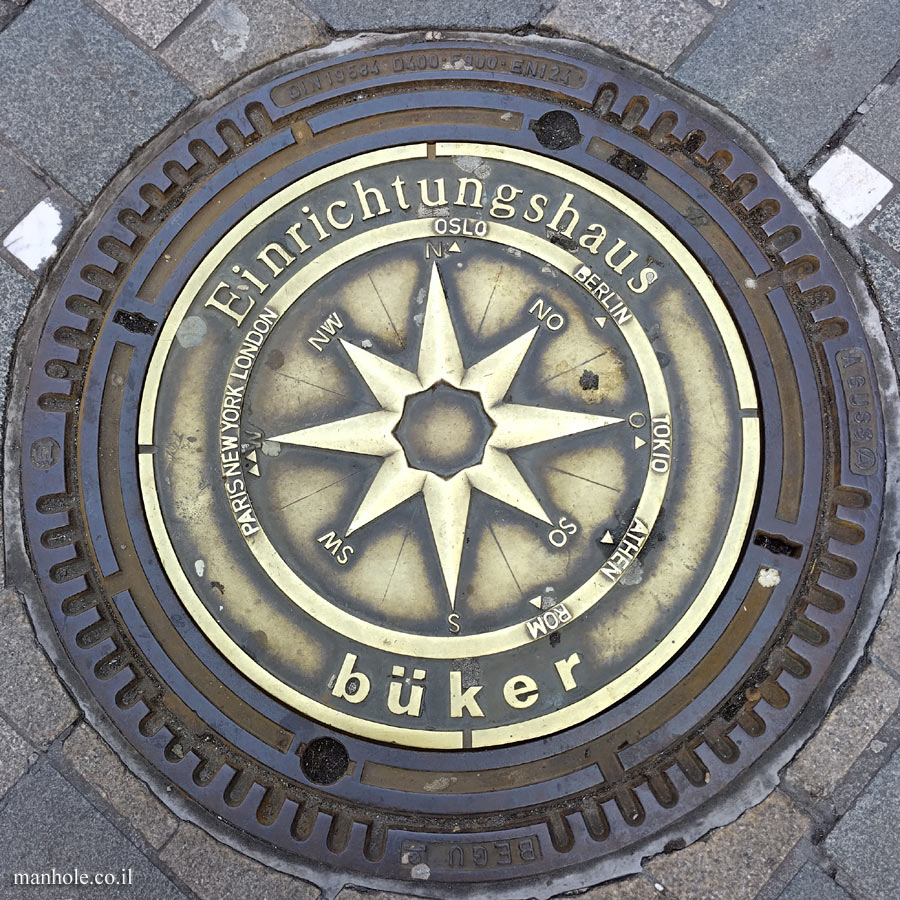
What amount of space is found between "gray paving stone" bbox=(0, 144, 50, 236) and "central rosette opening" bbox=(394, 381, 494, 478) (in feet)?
6.26

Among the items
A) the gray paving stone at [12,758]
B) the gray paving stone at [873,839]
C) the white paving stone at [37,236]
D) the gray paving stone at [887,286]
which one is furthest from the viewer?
the white paving stone at [37,236]

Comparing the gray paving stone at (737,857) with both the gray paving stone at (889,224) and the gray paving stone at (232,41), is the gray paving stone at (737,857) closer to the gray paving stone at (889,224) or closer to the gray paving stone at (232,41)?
the gray paving stone at (889,224)

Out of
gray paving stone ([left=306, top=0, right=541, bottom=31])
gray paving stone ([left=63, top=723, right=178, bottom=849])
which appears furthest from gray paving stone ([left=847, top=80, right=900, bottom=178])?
gray paving stone ([left=63, top=723, right=178, bottom=849])

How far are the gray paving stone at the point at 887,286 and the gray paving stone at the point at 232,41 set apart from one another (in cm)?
261

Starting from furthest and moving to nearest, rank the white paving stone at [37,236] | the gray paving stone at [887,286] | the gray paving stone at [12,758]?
the white paving stone at [37,236], the gray paving stone at [887,286], the gray paving stone at [12,758]

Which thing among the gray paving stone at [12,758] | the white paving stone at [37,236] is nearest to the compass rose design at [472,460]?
the white paving stone at [37,236]

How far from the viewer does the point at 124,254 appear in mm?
3129

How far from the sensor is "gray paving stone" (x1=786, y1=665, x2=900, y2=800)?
2871 millimetres

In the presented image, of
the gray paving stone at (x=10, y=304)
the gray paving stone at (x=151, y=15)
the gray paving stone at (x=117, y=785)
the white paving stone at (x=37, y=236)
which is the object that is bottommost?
the gray paving stone at (x=117, y=785)

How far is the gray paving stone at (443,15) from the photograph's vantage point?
3188 mm

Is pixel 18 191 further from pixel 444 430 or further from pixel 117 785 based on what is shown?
pixel 117 785

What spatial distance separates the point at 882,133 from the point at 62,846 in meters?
4.59

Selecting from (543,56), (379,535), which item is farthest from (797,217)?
(379,535)

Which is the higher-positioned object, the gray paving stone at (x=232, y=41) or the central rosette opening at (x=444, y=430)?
the gray paving stone at (x=232, y=41)
